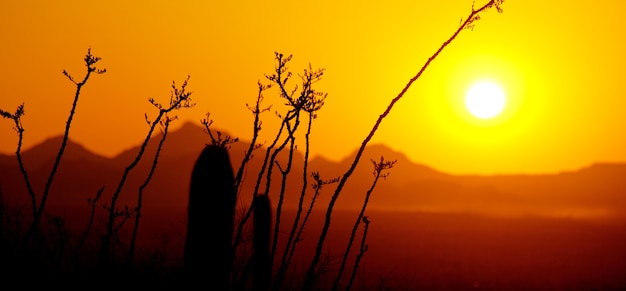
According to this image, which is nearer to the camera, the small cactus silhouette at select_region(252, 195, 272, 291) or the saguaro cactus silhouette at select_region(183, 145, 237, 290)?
the saguaro cactus silhouette at select_region(183, 145, 237, 290)

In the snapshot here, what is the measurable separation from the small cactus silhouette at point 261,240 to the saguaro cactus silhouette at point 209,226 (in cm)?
192

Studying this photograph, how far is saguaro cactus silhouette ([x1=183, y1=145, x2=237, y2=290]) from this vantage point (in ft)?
21.1

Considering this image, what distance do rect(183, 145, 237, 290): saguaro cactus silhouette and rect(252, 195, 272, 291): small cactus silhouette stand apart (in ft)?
6.31

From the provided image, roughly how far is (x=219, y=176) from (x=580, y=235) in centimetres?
8231

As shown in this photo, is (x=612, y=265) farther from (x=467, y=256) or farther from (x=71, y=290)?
(x=71, y=290)

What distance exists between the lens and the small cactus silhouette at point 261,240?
8.53 meters

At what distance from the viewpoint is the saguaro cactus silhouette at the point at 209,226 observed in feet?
21.1

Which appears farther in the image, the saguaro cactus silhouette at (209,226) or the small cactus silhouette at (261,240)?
the small cactus silhouette at (261,240)

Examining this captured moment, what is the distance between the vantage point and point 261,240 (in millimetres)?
8656

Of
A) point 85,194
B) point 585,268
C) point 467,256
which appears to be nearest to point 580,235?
point 467,256

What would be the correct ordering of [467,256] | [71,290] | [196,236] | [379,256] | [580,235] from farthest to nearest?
[580,235]
[467,256]
[379,256]
[71,290]
[196,236]

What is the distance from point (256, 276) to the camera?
335 inches

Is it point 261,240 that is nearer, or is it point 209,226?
point 209,226

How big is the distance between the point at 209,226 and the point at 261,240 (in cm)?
226
